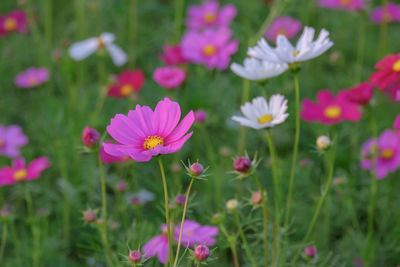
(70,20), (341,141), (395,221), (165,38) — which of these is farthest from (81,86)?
(395,221)

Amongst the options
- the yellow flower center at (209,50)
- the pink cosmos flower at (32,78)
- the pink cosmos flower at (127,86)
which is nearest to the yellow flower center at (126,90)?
the pink cosmos flower at (127,86)

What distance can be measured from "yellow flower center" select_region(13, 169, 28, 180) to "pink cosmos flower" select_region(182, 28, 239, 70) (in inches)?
29.7

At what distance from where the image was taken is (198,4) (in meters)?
2.47

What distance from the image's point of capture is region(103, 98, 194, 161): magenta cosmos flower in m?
0.75

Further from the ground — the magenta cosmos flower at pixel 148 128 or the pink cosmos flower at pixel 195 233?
the magenta cosmos flower at pixel 148 128

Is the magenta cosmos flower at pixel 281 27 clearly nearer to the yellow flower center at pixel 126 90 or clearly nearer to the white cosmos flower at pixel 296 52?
the yellow flower center at pixel 126 90

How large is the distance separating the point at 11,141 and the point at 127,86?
41cm

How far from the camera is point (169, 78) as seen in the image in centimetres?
151

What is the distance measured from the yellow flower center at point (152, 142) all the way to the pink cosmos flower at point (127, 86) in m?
0.88

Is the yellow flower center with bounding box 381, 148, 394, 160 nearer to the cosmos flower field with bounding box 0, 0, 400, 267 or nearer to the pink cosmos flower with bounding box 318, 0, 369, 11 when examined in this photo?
the cosmos flower field with bounding box 0, 0, 400, 267

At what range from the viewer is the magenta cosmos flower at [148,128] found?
2.46 feet

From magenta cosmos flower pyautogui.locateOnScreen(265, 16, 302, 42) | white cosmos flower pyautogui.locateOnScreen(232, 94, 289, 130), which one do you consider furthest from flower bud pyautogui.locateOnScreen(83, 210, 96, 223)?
magenta cosmos flower pyautogui.locateOnScreen(265, 16, 302, 42)

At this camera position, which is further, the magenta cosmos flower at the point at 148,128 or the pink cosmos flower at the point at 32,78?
the pink cosmos flower at the point at 32,78

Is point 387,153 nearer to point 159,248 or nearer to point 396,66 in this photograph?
point 396,66
